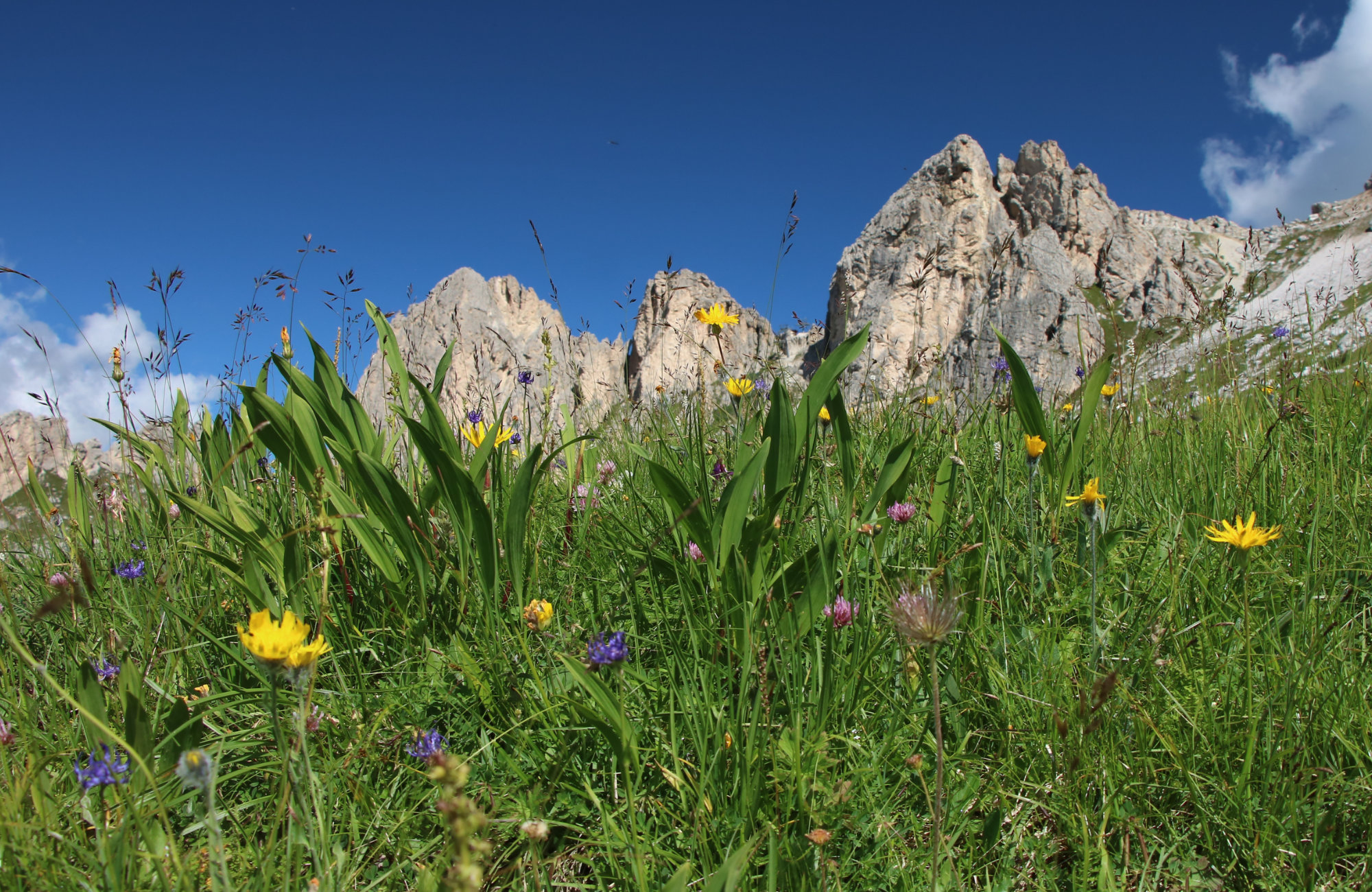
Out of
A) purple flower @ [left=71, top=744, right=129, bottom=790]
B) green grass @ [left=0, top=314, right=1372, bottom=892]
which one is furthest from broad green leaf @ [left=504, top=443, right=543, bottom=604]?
purple flower @ [left=71, top=744, right=129, bottom=790]

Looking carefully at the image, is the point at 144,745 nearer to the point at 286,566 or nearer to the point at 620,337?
the point at 286,566

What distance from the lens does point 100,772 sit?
2.97ft

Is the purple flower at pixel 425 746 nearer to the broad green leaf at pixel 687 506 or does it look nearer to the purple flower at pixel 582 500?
the broad green leaf at pixel 687 506

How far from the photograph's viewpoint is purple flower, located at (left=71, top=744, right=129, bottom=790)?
35.2 inches

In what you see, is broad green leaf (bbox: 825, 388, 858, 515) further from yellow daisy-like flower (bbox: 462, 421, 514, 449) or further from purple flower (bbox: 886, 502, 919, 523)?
yellow daisy-like flower (bbox: 462, 421, 514, 449)

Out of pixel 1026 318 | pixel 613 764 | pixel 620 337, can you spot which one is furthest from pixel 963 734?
pixel 1026 318

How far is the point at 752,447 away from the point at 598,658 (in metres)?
0.96

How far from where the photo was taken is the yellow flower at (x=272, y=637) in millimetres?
852

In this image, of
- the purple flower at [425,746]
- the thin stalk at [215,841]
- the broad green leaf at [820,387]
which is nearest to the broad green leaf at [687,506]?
the broad green leaf at [820,387]

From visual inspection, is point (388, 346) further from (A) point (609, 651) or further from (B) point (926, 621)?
(B) point (926, 621)

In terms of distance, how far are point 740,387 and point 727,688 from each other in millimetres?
1282

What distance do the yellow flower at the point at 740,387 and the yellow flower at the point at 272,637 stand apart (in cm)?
150

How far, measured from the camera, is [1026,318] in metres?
50.5

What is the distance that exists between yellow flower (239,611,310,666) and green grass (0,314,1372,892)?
11cm
